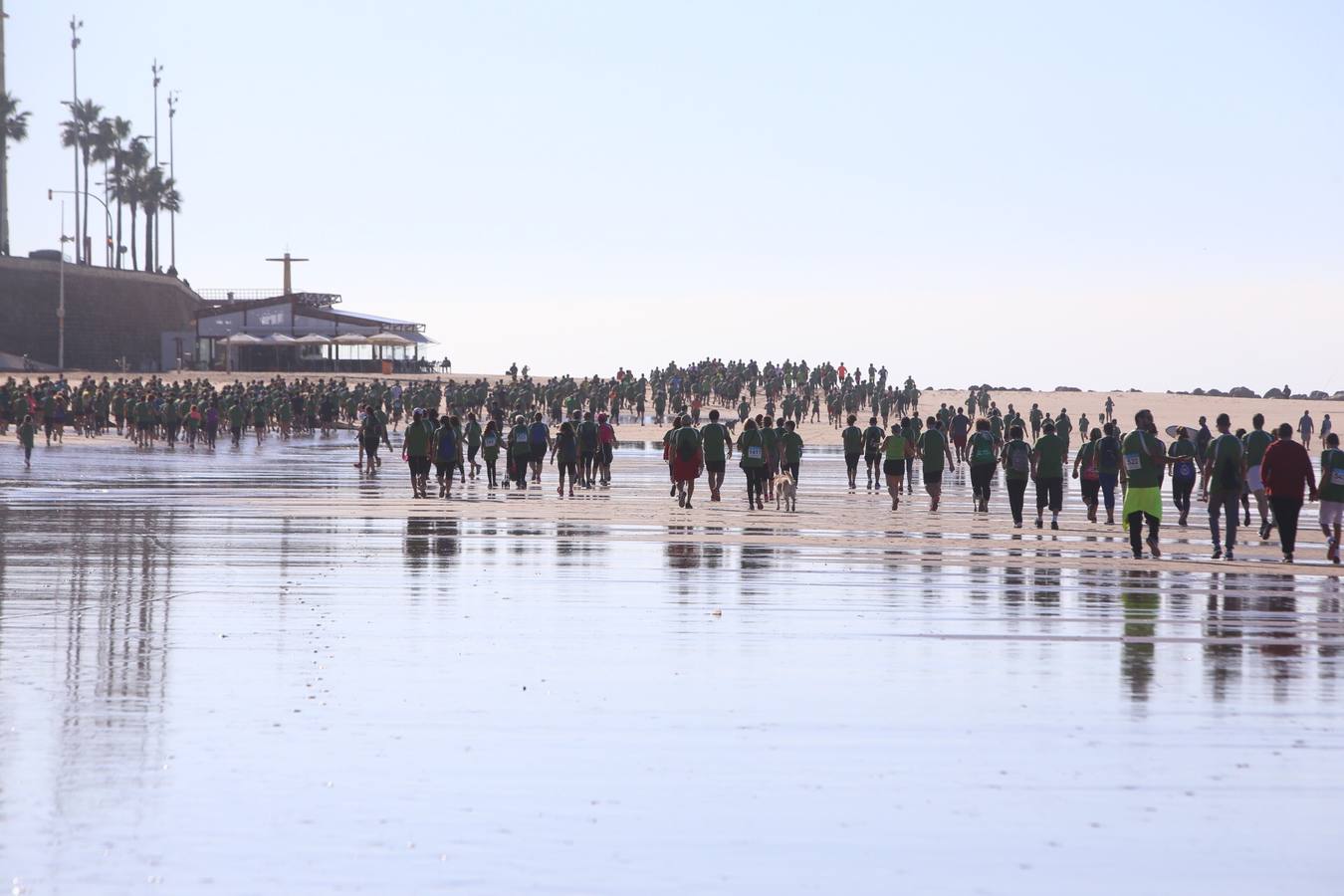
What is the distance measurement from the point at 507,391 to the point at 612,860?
205 ft

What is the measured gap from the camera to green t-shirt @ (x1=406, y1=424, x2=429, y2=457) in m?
27.5

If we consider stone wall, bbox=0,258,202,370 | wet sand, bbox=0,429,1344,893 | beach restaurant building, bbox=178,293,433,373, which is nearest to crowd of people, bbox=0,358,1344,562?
wet sand, bbox=0,429,1344,893

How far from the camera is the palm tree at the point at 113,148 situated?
112688mm

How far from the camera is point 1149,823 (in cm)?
655

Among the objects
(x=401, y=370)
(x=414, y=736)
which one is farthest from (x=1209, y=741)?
(x=401, y=370)

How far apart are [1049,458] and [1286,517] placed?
541 centimetres

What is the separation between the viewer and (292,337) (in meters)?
88.5

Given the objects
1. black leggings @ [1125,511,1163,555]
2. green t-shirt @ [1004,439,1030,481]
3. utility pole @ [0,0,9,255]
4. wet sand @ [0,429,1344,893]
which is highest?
utility pole @ [0,0,9,255]

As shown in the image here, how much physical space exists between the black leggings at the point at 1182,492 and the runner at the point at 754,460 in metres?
6.05

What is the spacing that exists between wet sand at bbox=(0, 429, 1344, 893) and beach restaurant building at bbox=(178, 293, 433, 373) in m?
73.5

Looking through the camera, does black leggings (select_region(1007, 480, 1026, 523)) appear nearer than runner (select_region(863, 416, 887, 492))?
Yes

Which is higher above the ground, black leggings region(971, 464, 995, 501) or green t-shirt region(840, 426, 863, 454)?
green t-shirt region(840, 426, 863, 454)

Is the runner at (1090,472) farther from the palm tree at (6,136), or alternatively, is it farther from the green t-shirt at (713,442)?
the palm tree at (6,136)

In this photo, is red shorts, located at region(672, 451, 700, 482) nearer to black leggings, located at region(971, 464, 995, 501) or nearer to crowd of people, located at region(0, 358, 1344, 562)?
crowd of people, located at region(0, 358, 1344, 562)
